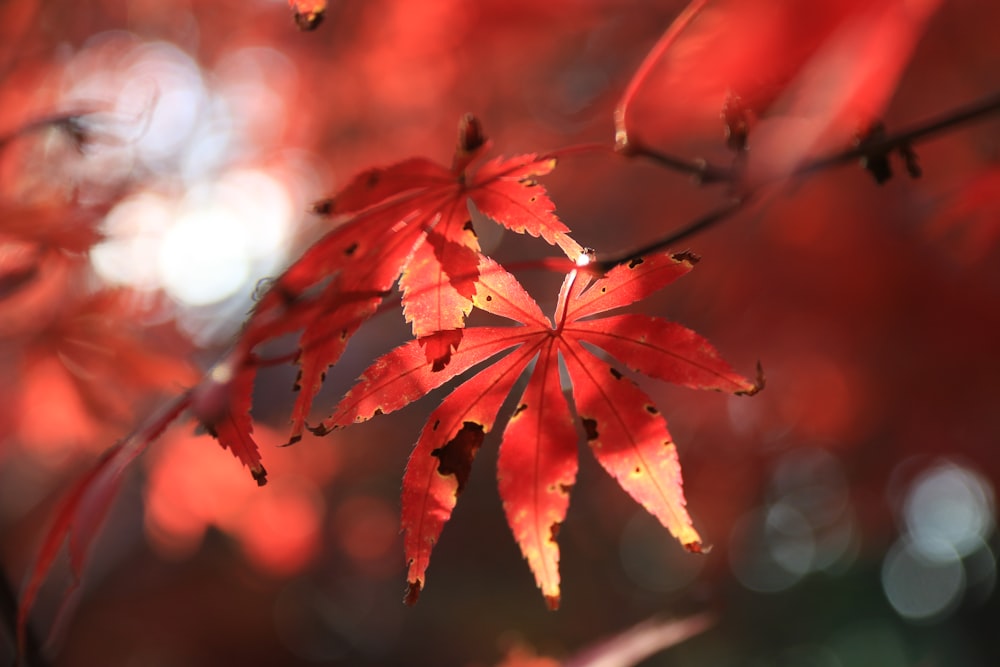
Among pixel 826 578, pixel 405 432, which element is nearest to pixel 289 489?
pixel 405 432

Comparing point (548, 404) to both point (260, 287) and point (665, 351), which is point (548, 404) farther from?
point (260, 287)

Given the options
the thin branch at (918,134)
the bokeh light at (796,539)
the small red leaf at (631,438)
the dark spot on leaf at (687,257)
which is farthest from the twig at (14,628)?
the bokeh light at (796,539)

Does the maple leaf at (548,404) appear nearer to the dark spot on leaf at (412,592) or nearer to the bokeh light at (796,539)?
the dark spot on leaf at (412,592)

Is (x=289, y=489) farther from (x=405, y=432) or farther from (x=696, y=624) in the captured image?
(x=696, y=624)

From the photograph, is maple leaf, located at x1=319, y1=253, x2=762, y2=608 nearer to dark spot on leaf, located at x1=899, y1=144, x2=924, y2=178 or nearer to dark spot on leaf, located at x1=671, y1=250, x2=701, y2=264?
dark spot on leaf, located at x1=671, y1=250, x2=701, y2=264

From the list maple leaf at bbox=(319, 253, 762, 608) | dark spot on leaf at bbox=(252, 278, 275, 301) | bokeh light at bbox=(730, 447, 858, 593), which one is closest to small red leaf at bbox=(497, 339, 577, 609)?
maple leaf at bbox=(319, 253, 762, 608)

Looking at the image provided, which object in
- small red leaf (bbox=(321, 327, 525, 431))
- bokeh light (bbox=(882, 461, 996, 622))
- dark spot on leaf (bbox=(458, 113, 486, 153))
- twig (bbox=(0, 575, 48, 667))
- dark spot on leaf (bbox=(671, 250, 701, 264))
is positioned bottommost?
bokeh light (bbox=(882, 461, 996, 622))

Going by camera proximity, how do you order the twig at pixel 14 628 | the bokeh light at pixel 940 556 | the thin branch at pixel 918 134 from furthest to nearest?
the bokeh light at pixel 940 556
the twig at pixel 14 628
the thin branch at pixel 918 134
